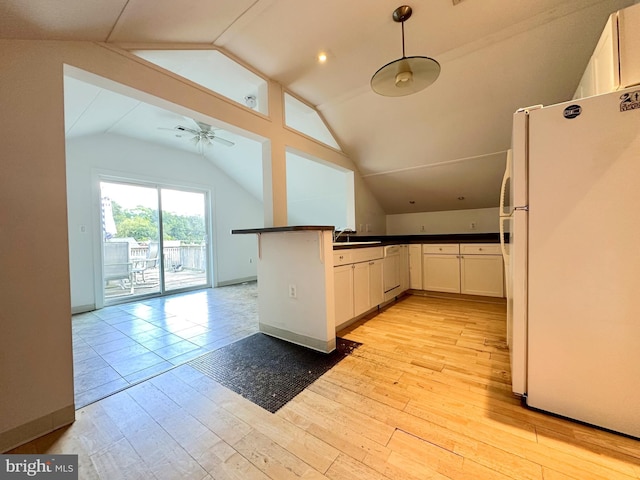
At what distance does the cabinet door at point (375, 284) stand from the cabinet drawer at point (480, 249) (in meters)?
1.54

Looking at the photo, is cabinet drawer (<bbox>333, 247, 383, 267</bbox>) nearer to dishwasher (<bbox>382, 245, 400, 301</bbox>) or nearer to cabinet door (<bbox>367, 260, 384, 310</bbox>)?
cabinet door (<bbox>367, 260, 384, 310</bbox>)

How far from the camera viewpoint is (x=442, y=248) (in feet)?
13.1

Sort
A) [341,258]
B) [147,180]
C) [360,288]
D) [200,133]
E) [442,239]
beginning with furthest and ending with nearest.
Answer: [147,180], [442,239], [200,133], [360,288], [341,258]

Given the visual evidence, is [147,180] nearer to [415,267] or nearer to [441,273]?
[415,267]

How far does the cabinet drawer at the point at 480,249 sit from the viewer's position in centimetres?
359

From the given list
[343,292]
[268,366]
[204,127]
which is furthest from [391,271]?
[204,127]

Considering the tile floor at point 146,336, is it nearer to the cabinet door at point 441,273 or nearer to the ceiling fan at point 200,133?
the ceiling fan at point 200,133

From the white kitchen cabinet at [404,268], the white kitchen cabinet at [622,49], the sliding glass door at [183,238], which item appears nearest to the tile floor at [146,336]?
the sliding glass door at [183,238]

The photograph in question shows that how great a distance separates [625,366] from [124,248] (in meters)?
5.69

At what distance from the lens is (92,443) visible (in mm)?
1266

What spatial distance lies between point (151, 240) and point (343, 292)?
3.94 m

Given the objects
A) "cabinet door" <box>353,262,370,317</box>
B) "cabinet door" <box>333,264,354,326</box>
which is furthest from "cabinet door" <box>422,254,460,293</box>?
"cabinet door" <box>333,264,354,326</box>

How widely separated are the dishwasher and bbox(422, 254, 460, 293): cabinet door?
0.62 m

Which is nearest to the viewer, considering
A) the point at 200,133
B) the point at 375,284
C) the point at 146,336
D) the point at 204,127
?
the point at 146,336
